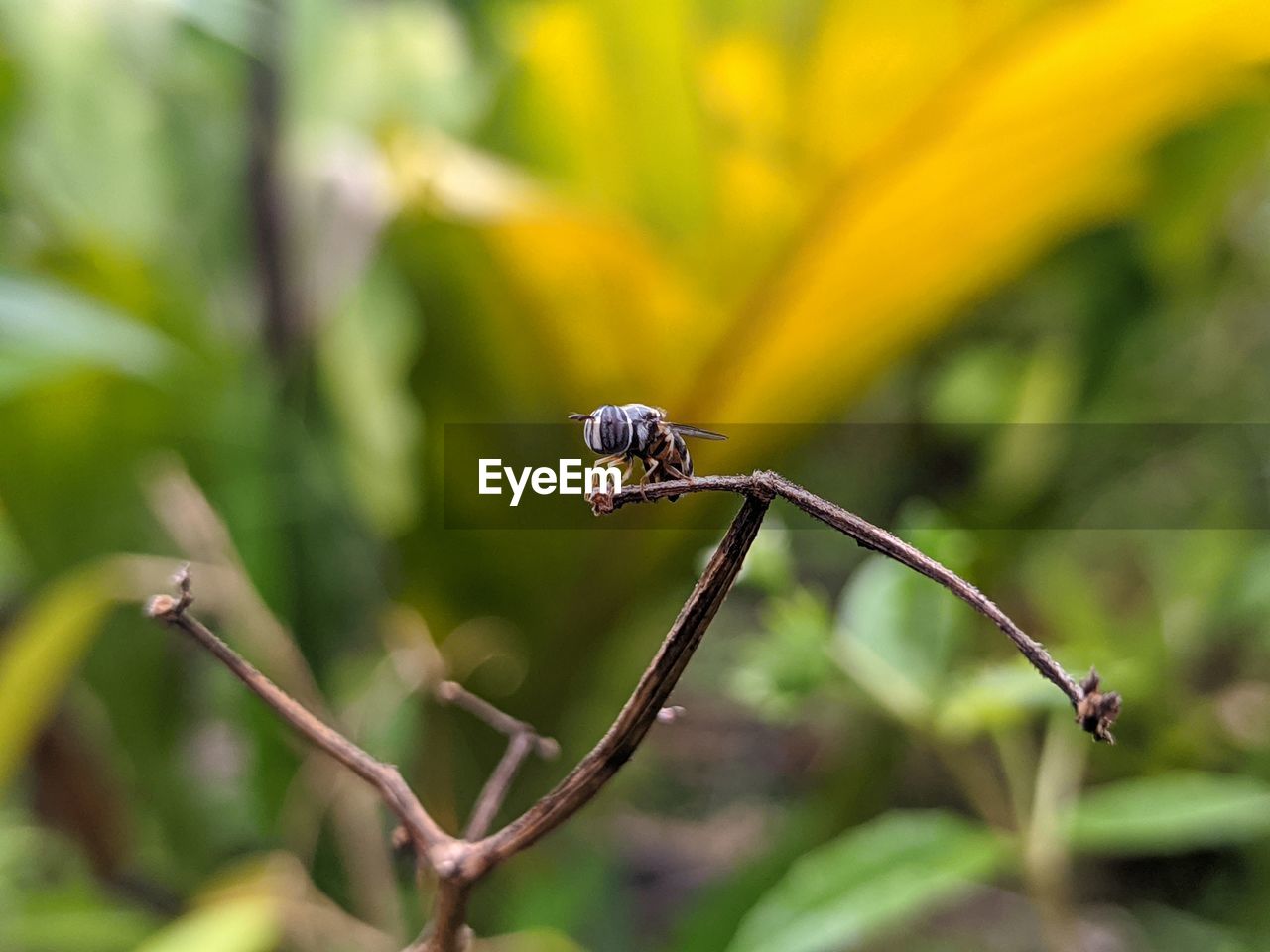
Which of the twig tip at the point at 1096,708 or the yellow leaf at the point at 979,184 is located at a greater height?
the yellow leaf at the point at 979,184

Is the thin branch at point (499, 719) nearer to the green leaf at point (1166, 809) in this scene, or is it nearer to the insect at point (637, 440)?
the insect at point (637, 440)

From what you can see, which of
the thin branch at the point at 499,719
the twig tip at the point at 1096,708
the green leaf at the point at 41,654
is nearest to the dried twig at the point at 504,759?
the thin branch at the point at 499,719

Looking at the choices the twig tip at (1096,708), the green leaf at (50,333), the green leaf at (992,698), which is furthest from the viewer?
the green leaf at (50,333)

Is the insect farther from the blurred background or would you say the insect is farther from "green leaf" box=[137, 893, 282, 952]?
"green leaf" box=[137, 893, 282, 952]

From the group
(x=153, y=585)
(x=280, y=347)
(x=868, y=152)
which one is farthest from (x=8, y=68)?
(x=868, y=152)

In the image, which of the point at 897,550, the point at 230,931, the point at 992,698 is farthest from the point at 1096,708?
the point at 230,931

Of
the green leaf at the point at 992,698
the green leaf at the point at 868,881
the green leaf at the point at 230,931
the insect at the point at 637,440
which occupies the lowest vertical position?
the green leaf at the point at 230,931

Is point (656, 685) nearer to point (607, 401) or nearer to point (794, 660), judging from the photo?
point (794, 660)

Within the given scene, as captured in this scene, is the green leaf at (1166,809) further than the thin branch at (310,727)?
Yes
